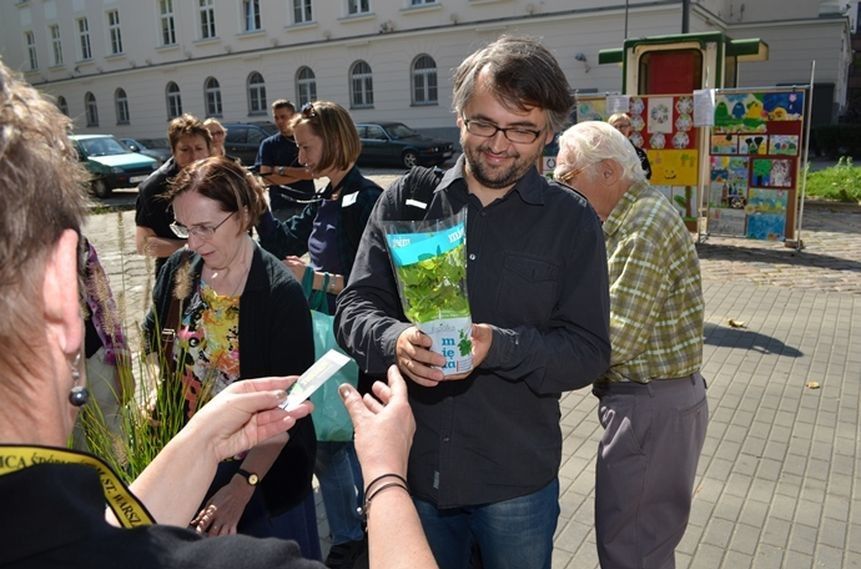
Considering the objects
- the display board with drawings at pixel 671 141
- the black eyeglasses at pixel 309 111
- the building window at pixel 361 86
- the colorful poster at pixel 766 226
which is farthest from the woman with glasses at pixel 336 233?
the building window at pixel 361 86

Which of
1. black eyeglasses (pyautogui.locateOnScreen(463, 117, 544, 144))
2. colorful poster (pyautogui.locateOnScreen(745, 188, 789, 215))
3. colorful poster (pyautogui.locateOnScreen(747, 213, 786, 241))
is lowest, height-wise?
colorful poster (pyautogui.locateOnScreen(747, 213, 786, 241))

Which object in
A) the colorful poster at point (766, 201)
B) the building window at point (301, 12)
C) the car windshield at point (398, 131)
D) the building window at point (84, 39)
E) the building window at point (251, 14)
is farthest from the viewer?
the building window at point (84, 39)

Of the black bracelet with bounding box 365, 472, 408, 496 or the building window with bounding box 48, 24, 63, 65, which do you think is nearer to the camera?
the black bracelet with bounding box 365, 472, 408, 496

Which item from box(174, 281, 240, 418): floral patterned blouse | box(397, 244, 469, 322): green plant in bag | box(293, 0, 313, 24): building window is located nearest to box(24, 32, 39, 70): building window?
box(293, 0, 313, 24): building window

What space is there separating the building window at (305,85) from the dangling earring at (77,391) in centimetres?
3226

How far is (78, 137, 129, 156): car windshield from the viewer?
18922 millimetres

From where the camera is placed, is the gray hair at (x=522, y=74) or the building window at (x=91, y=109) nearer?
the gray hair at (x=522, y=74)

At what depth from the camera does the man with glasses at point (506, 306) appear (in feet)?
6.32

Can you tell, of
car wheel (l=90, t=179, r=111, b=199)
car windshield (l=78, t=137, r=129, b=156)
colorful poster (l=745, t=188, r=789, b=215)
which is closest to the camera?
colorful poster (l=745, t=188, r=789, b=215)

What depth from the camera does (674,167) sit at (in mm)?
10188

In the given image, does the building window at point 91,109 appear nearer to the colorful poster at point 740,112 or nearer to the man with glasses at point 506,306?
the colorful poster at point 740,112

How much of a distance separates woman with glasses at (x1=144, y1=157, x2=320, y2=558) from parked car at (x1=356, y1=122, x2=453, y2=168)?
20.2 metres

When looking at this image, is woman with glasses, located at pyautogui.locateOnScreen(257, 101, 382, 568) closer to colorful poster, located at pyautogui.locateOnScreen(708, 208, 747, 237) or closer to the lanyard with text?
the lanyard with text

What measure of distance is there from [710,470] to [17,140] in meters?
4.16
